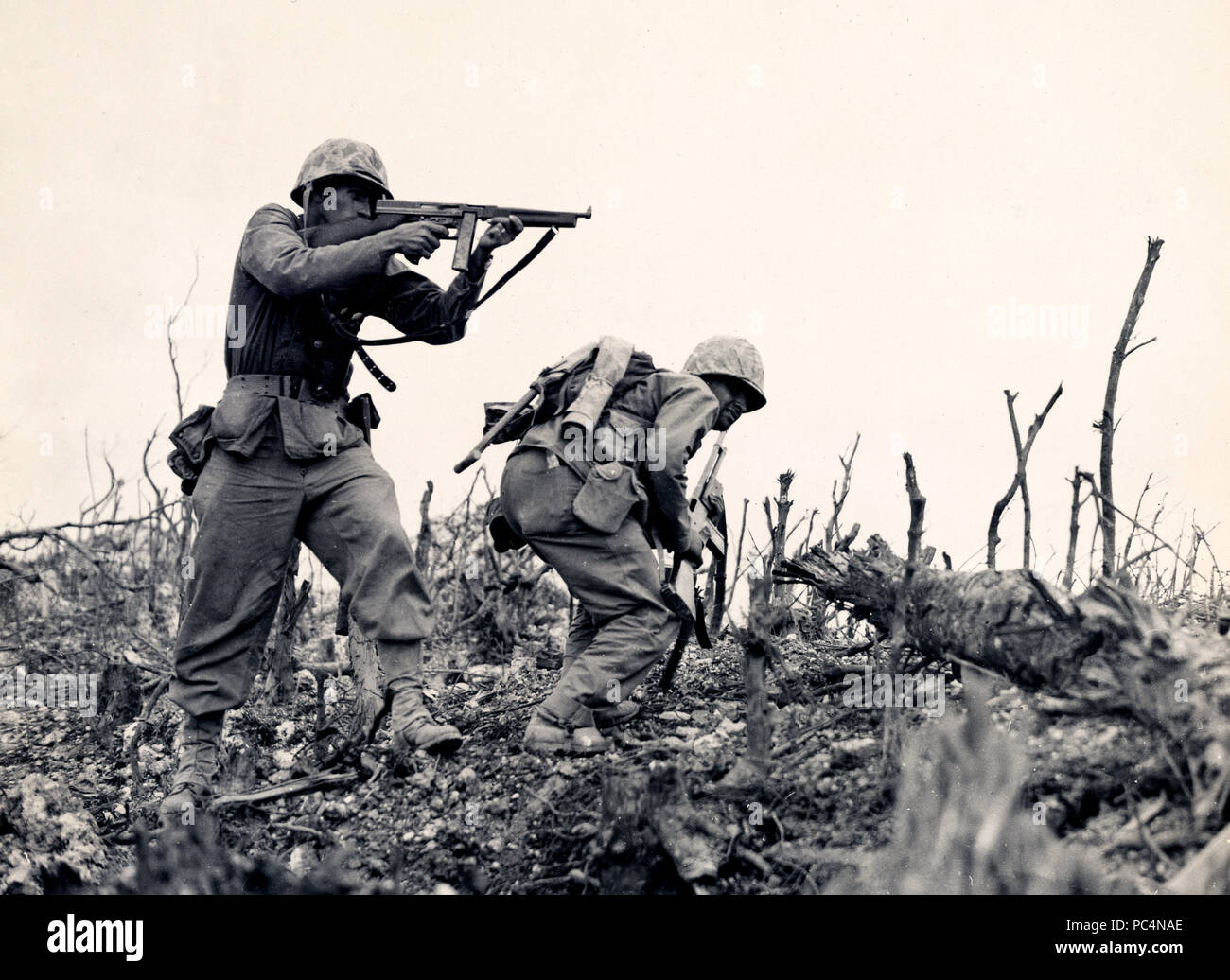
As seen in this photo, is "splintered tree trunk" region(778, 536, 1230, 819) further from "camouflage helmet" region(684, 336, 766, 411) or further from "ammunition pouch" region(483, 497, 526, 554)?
"ammunition pouch" region(483, 497, 526, 554)

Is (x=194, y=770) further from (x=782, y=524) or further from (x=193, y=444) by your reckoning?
(x=782, y=524)

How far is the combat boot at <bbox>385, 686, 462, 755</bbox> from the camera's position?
3.98m

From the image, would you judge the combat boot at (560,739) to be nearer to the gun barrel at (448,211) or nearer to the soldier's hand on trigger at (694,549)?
the soldier's hand on trigger at (694,549)

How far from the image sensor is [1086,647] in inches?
133

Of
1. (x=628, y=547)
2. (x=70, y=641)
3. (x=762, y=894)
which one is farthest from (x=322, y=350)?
(x=70, y=641)

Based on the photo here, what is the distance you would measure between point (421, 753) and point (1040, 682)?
2.31 metres

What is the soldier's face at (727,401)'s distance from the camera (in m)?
4.96

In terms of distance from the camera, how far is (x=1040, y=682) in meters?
3.53

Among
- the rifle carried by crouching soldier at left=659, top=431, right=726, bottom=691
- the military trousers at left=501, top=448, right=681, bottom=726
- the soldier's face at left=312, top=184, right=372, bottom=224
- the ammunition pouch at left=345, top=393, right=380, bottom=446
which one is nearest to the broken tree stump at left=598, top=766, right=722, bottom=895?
Result: the military trousers at left=501, top=448, right=681, bottom=726

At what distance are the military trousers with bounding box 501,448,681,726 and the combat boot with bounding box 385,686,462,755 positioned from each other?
1.52 ft

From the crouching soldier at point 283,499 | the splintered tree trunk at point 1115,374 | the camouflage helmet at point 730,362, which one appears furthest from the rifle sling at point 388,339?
the splintered tree trunk at point 1115,374

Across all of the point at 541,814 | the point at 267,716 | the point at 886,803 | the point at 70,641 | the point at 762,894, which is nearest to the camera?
the point at 762,894

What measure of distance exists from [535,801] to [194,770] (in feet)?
4.48
